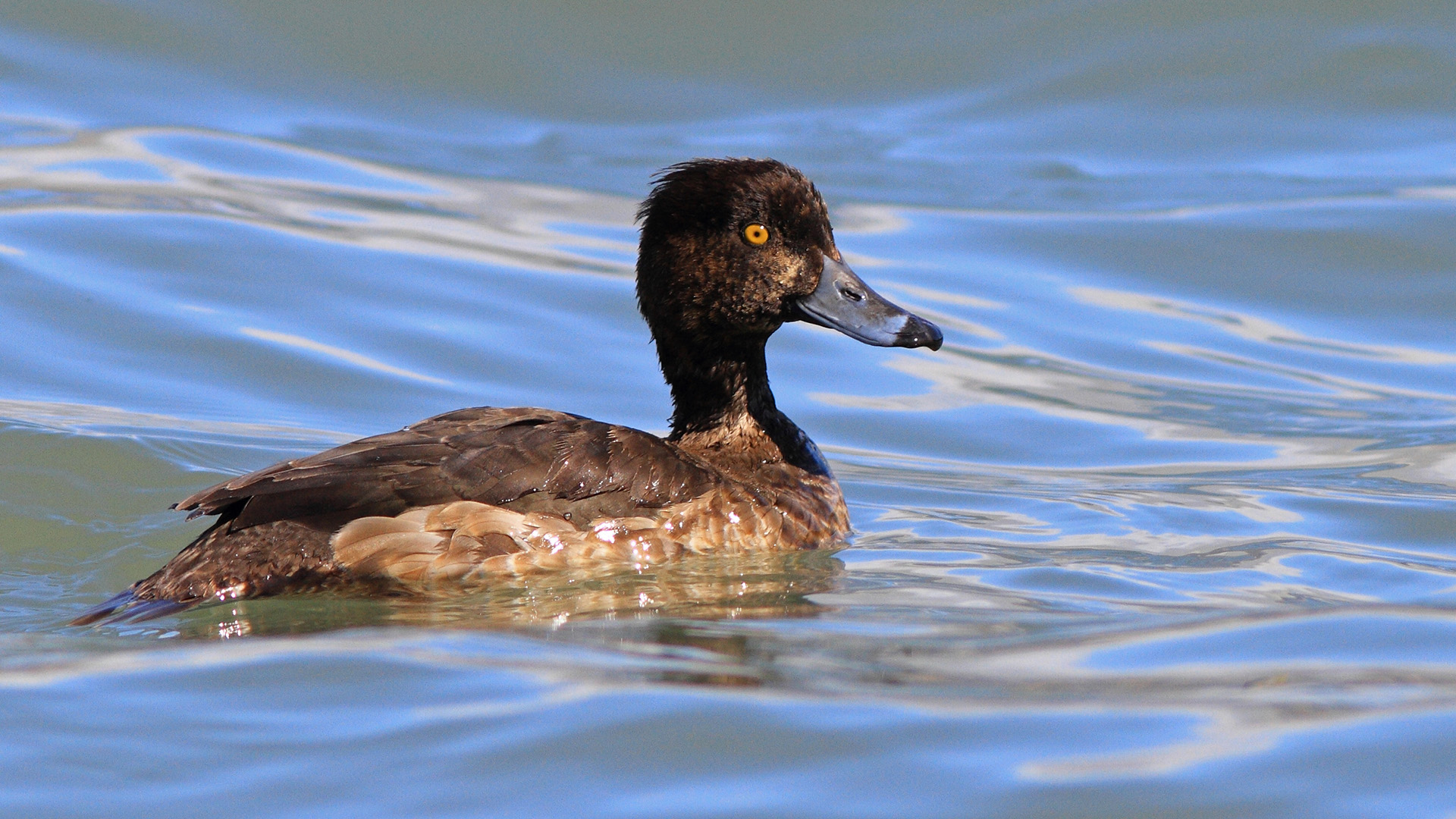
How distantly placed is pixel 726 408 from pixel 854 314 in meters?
0.59

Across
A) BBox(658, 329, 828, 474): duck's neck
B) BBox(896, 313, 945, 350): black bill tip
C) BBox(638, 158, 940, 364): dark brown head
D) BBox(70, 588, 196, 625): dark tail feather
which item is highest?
BBox(638, 158, 940, 364): dark brown head

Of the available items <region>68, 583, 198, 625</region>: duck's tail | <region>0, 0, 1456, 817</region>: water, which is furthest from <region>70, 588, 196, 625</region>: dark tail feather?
<region>0, 0, 1456, 817</region>: water

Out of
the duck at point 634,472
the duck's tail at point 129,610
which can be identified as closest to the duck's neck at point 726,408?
the duck at point 634,472

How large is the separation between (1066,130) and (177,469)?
7709 mm

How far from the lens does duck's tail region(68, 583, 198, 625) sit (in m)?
5.29

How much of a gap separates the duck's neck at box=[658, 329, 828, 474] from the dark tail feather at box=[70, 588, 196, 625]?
2.03m

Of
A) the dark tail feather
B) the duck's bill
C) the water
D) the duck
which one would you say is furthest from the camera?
the duck's bill

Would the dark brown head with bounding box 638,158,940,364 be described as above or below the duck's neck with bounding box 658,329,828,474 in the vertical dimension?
above

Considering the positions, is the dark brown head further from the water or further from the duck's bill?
the water

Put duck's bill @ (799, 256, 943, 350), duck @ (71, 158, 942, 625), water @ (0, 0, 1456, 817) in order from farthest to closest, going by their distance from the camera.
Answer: duck's bill @ (799, 256, 943, 350) < duck @ (71, 158, 942, 625) < water @ (0, 0, 1456, 817)

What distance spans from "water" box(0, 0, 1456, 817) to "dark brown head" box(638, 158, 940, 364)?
890 mm

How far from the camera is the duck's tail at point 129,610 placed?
5.29 metres

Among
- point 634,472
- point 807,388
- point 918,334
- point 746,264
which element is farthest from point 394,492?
point 807,388

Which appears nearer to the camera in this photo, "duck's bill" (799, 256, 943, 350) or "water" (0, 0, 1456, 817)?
"water" (0, 0, 1456, 817)
